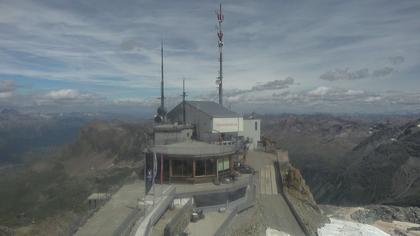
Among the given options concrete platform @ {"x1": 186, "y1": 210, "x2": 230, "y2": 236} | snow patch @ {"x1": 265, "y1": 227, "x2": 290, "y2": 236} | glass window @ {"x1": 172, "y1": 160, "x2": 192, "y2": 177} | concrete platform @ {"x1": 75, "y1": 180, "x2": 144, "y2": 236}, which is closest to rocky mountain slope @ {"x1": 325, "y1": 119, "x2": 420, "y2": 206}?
snow patch @ {"x1": 265, "y1": 227, "x2": 290, "y2": 236}

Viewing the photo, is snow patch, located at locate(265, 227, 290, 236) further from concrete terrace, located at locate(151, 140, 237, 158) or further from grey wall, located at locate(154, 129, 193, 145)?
grey wall, located at locate(154, 129, 193, 145)

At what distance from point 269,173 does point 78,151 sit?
13728cm

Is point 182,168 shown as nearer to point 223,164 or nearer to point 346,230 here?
point 223,164

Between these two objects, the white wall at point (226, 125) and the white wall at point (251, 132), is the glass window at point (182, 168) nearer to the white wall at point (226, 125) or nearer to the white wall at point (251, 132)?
the white wall at point (226, 125)

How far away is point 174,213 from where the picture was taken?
2594cm

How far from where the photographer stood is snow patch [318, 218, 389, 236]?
40.0 meters

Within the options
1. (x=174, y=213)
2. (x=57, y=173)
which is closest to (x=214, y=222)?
(x=174, y=213)

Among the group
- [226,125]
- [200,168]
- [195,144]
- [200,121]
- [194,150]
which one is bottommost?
[200,168]

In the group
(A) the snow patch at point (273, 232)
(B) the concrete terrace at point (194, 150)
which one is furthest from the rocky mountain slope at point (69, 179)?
(A) the snow patch at point (273, 232)

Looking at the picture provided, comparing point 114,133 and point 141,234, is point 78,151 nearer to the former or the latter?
point 114,133

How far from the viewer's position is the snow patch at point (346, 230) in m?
40.0

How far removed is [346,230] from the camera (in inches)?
1690

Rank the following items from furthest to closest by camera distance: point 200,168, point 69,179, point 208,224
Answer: point 69,179 < point 200,168 < point 208,224

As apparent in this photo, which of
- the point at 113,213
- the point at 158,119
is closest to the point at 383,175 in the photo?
the point at 158,119
